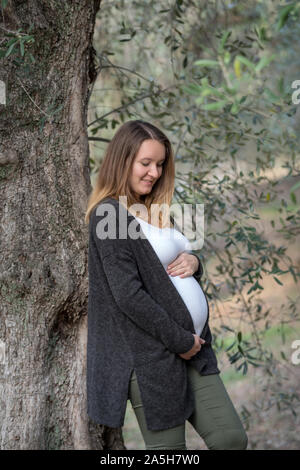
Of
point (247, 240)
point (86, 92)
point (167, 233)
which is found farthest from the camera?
point (247, 240)

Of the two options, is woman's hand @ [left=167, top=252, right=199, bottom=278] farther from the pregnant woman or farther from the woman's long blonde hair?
the woman's long blonde hair

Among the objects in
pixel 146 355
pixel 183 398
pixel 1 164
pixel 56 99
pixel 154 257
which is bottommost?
pixel 183 398

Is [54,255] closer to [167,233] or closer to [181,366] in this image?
[167,233]

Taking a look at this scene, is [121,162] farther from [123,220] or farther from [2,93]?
[2,93]

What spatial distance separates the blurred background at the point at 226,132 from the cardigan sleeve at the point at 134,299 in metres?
0.77

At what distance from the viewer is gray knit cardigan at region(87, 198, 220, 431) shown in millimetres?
2387

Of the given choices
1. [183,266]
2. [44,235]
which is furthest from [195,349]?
[44,235]

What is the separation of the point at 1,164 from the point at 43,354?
3.40 feet

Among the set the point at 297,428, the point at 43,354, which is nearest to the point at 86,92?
the point at 43,354

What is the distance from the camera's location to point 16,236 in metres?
2.88

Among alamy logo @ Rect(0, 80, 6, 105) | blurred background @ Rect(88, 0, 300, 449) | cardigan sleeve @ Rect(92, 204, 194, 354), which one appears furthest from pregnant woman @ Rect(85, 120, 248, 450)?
alamy logo @ Rect(0, 80, 6, 105)

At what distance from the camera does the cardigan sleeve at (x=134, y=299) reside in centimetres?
237

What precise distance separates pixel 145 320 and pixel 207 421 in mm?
620

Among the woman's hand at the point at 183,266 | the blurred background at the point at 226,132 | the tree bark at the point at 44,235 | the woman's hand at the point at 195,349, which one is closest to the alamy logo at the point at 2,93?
the tree bark at the point at 44,235
